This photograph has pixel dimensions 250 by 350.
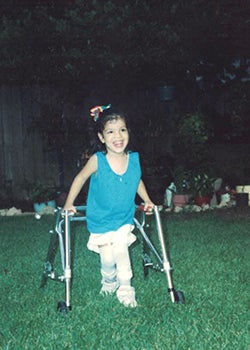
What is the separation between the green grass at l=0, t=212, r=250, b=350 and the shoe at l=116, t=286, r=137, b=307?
0.05m

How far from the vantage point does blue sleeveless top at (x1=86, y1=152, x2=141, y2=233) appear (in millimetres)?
3713

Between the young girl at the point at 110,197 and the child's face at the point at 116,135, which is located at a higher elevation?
the child's face at the point at 116,135

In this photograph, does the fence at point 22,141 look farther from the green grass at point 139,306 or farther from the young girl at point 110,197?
the young girl at point 110,197

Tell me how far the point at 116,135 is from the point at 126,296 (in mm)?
1063

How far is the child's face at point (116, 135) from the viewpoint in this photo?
12.3 ft

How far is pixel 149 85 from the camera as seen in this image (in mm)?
9633

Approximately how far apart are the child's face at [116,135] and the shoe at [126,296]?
917mm

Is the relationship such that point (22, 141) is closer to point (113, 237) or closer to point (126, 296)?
point (113, 237)

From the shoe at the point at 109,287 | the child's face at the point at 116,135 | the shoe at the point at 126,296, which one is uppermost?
the child's face at the point at 116,135

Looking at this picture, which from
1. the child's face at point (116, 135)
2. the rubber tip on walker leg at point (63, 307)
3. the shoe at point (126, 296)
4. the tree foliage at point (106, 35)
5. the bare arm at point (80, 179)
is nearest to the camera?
the rubber tip on walker leg at point (63, 307)

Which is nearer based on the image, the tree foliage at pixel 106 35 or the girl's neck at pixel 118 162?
the girl's neck at pixel 118 162

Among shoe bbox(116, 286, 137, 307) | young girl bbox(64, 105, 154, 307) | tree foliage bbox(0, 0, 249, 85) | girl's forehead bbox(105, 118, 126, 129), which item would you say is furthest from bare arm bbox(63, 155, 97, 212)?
tree foliage bbox(0, 0, 249, 85)

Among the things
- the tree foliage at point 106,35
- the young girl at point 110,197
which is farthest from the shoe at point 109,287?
the tree foliage at point 106,35

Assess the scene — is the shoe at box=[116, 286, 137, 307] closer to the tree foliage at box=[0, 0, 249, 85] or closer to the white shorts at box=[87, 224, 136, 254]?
the white shorts at box=[87, 224, 136, 254]
